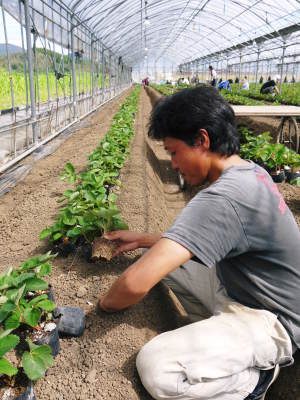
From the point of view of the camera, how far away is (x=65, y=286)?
2.63 metres

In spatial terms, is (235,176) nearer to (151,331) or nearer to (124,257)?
(151,331)

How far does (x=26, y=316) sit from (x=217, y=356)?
2.93 ft

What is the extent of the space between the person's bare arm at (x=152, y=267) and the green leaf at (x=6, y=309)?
482mm

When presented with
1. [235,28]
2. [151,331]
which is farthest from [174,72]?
[151,331]

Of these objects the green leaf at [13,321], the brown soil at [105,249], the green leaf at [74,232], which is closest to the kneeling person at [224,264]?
the green leaf at [13,321]

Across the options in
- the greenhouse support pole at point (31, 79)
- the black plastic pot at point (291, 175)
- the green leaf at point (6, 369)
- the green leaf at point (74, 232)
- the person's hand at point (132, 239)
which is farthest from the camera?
the greenhouse support pole at point (31, 79)

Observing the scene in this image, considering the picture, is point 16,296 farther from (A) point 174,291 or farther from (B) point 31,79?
(B) point 31,79

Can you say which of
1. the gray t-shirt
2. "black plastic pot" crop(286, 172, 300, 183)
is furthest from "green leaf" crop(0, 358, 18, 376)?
"black plastic pot" crop(286, 172, 300, 183)

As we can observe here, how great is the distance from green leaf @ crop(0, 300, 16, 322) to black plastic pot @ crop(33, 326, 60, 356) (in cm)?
22

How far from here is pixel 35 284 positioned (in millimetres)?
Answer: 1876

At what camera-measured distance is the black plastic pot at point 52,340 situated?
73.6 inches

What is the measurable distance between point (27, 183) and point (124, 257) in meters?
3.13

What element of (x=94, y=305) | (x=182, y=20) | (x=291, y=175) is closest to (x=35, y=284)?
(x=94, y=305)

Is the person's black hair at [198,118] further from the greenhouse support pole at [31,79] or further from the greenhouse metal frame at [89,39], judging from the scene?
the greenhouse support pole at [31,79]
